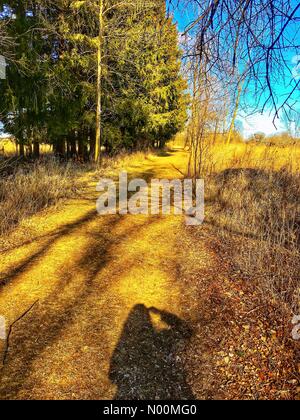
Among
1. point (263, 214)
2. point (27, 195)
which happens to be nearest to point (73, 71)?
point (27, 195)

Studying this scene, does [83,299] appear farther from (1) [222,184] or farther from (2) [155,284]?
(1) [222,184]

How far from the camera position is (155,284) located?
367 centimetres

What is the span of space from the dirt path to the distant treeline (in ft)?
20.2

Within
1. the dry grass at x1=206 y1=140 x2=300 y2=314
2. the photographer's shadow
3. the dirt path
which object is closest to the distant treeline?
the dry grass at x1=206 y1=140 x2=300 y2=314

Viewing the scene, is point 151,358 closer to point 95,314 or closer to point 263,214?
point 95,314

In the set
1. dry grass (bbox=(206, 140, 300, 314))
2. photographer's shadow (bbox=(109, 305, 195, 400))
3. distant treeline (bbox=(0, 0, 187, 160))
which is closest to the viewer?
photographer's shadow (bbox=(109, 305, 195, 400))

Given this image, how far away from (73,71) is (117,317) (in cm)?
1211

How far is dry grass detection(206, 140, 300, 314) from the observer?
3.48 metres

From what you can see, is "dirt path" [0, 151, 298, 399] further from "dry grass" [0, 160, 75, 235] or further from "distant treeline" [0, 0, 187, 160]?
"distant treeline" [0, 0, 187, 160]

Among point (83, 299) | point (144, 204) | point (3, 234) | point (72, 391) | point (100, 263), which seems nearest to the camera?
point (72, 391)

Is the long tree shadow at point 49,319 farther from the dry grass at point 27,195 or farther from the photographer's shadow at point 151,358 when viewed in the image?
the dry grass at point 27,195

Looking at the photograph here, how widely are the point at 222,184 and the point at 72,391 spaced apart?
6.56m
